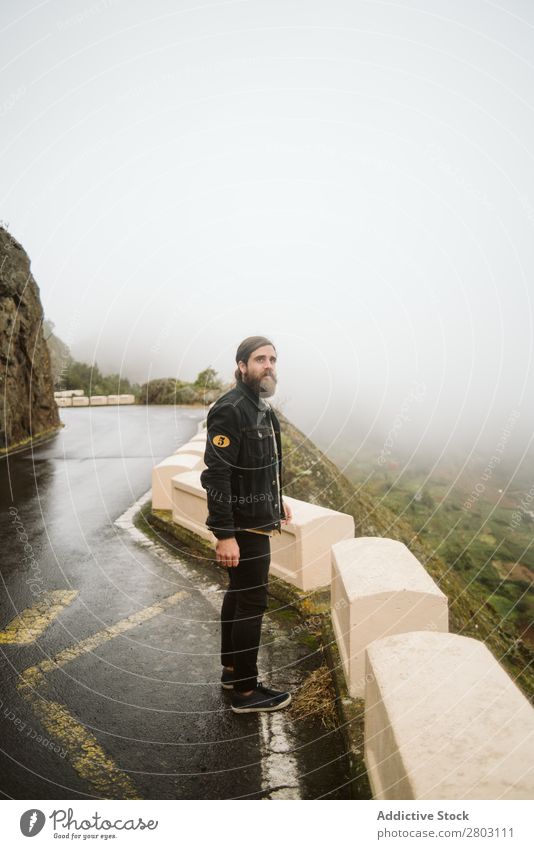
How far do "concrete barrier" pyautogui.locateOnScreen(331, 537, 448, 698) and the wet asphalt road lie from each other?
1.54ft

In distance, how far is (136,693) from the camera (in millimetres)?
3602

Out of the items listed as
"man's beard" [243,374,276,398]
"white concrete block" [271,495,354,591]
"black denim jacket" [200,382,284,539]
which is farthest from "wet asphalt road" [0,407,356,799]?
"man's beard" [243,374,276,398]

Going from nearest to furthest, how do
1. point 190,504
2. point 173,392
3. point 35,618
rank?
1. point 35,618
2. point 190,504
3. point 173,392

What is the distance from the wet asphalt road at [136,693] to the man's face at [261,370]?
2036 millimetres

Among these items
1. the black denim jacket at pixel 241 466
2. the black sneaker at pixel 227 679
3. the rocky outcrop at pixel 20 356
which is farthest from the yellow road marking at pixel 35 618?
the rocky outcrop at pixel 20 356

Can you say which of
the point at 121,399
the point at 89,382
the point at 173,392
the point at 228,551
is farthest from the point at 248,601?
the point at 89,382

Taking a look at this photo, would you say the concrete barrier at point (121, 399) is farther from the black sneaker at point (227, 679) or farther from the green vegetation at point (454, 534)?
the black sneaker at point (227, 679)

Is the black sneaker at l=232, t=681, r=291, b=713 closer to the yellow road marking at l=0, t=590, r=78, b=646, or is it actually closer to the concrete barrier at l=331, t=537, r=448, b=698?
the concrete barrier at l=331, t=537, r=448, b=698

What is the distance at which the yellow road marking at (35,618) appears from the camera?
14.4ft

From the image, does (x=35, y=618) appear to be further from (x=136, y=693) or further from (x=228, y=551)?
(x=228, y=551)

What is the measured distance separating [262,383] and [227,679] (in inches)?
78.3

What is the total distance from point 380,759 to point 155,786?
1.22m

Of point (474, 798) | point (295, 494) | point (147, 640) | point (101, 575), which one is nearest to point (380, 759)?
Result: point (474, 798)

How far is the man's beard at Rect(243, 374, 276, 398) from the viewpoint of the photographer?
3.43 meters
